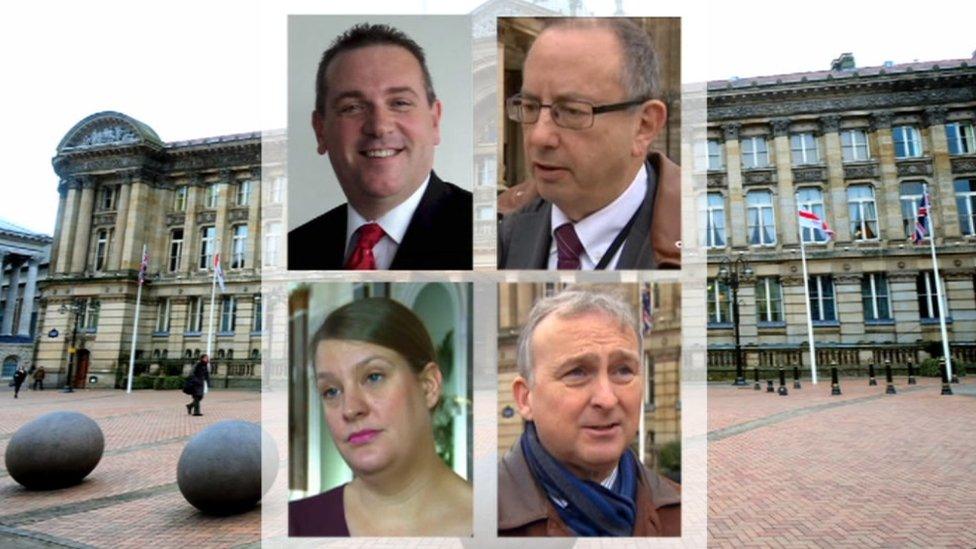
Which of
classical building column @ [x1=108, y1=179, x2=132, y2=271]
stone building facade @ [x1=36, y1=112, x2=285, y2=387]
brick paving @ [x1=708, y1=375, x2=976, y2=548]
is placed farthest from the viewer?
classical building column @ [x1=108, y1=179, x2=132, y2=271]

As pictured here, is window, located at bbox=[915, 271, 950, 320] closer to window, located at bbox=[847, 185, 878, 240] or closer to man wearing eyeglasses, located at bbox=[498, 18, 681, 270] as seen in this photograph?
window, located at bbox=[847, 185, 878, 240]

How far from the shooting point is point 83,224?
39469mm

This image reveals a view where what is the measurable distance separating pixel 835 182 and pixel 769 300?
23.7 ft

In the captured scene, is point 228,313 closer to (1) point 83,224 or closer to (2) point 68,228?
(1) point 83,224

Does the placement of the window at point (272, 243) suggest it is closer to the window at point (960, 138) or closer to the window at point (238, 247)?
the window at point (238, 247)

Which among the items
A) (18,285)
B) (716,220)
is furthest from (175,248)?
(716,220)

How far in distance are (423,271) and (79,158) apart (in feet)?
139

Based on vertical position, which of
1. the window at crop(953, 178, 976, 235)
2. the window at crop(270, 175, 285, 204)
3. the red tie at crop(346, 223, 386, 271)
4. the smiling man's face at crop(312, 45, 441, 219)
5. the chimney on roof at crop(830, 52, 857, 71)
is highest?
the chimney on roof at crop(830, 52, 857, 71)

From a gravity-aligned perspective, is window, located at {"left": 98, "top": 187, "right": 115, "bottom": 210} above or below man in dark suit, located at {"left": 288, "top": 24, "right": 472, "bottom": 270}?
above

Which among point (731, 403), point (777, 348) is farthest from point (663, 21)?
point (777, 348)

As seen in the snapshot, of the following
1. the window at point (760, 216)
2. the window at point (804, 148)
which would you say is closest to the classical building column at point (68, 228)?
the window at point (760, 216)

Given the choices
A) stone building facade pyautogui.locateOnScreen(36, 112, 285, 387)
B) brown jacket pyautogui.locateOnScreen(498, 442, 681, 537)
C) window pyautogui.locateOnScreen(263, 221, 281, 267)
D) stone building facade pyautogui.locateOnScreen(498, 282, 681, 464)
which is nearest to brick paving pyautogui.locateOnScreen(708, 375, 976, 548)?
brown jacket pyautogui.locateOnScreen(498, 442, 681, 537)

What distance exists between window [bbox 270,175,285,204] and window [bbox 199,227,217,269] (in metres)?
37.5

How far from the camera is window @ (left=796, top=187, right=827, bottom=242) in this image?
1350 inches
